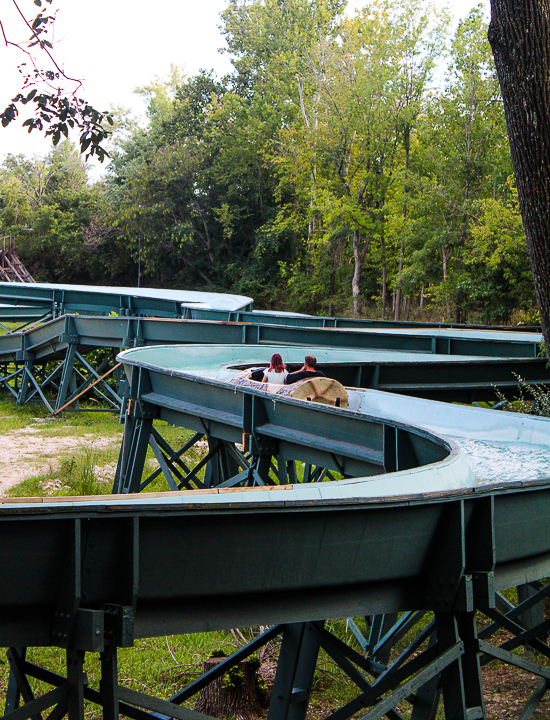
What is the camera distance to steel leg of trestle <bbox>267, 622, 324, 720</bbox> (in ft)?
12.3

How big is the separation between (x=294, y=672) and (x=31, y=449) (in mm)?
11851

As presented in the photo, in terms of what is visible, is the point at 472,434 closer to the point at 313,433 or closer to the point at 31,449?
the point at 313,433

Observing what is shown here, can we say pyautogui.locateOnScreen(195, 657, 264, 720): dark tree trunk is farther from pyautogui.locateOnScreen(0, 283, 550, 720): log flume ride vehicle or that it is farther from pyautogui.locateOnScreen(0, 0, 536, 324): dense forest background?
pyautogui.locateOnScreen(0, 0, 536, 324): dense forest background

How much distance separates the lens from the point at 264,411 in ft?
22.9

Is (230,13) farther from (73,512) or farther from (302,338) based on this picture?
(73,512)

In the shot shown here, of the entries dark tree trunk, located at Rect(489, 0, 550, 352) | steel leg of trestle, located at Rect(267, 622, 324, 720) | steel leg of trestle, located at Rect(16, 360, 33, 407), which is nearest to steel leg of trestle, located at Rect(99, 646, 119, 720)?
steel leg of trestle, located at Rect(267, 622, 324, 720)

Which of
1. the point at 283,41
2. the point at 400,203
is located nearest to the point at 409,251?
the point at 400,203

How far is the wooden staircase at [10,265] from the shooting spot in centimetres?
4528

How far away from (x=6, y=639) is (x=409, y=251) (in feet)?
104

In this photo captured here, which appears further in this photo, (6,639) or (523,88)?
(523,88)

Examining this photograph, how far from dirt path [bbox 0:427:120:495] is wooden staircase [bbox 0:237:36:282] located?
104ft

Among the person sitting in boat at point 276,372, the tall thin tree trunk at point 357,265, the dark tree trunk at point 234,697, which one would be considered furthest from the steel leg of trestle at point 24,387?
the tall thin tree trunk at point 357,265

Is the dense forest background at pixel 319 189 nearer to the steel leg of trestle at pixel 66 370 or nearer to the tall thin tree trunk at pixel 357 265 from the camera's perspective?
the tall thin tree trunk at pixel 357 265

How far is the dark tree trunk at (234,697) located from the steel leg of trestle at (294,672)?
73.2 inches
